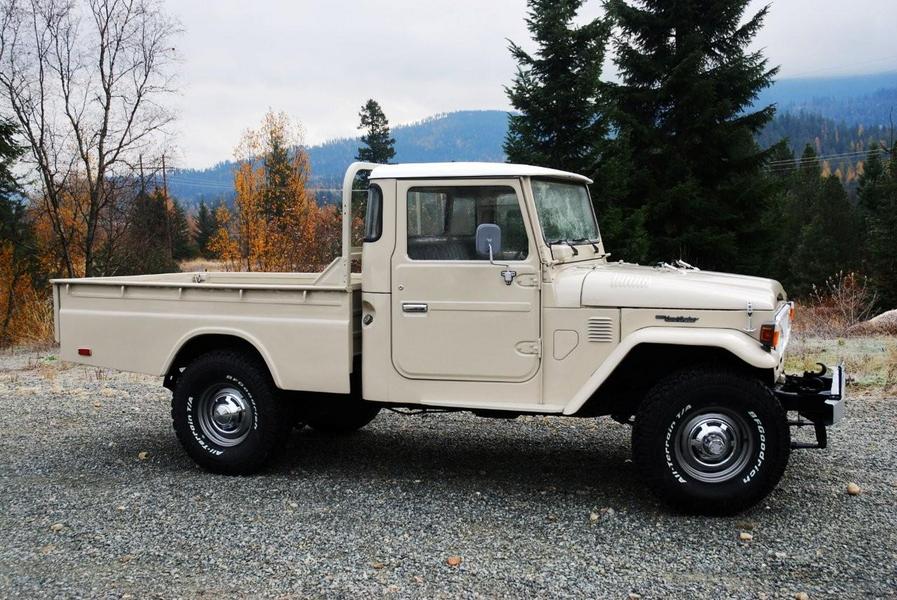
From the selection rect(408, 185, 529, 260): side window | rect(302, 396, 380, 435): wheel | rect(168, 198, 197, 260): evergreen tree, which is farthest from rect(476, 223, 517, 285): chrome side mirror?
rect(168, 198, 197, 260): evergreen tree

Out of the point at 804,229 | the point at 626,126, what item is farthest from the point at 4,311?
the point at 804,229

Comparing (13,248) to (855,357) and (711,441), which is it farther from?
(711,441)

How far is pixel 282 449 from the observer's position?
6.20 meters

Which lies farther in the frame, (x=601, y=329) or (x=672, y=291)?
(x=601, y=329)

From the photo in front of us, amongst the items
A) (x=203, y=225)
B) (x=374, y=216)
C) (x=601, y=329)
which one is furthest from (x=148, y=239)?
(x=601, y=329)

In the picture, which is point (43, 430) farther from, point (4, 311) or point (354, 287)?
point (4, 311)

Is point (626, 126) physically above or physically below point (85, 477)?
above

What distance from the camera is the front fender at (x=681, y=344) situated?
4777 millimetres

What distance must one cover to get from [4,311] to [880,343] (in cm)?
3012

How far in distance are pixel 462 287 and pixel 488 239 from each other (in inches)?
15.9

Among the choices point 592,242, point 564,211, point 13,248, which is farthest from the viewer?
point 13,248

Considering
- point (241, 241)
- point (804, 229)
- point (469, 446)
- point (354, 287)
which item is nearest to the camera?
point (354, 287)

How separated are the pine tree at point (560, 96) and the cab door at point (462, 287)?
13122mm

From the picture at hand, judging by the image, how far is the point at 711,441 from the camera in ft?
16.3
